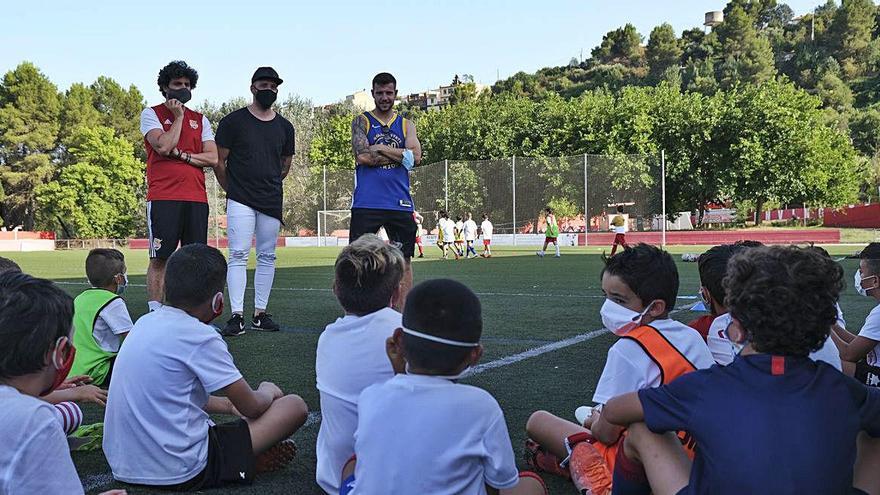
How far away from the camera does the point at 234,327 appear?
6.51m

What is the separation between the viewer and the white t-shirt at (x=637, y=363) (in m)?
2.44

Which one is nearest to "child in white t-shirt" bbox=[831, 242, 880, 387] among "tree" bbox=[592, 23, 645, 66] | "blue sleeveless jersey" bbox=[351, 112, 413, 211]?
"blue sleeveless jersey" bbox=[351, 112, 413, 211]

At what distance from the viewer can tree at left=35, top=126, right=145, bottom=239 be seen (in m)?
56.7

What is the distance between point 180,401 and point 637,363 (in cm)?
155

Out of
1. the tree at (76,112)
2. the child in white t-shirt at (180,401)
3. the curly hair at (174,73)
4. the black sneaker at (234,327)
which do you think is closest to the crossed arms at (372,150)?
the curly hair at (174,73)

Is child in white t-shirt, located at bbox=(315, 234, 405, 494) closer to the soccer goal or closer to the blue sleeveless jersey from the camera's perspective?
the blue sleeveless jersey

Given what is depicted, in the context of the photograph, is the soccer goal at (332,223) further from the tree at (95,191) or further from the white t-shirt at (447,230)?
the tree at (95,191)

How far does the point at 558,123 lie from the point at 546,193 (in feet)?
45.0

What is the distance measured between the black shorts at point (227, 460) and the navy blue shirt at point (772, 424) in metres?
1.61

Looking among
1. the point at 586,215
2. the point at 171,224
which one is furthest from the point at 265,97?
the point at 586,215

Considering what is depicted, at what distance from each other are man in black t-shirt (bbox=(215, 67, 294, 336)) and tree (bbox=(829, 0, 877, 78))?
137406 mm

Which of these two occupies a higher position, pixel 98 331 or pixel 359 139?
pixel 359 139

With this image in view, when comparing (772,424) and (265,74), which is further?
(265,74)

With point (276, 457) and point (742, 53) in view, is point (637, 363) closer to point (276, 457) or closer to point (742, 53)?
point (276, 457)
